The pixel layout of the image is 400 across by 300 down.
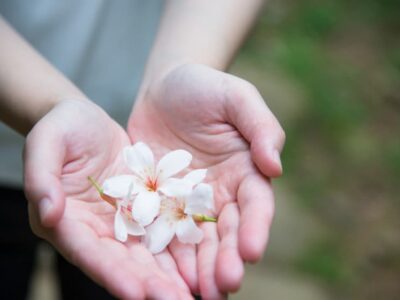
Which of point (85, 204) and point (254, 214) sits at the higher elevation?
point (254, 214)

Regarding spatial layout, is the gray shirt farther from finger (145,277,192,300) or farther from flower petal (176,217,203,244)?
finger (145,277,192,300)

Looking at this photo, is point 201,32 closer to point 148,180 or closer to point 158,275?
point 148,180

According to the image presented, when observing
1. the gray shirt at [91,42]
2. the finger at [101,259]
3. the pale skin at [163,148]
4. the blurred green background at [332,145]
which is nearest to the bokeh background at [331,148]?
the blurred green background at [332,145]

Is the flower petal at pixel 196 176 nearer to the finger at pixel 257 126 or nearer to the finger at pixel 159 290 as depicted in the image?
the finger at pixel 257 126

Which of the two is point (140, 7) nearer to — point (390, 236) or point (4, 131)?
point (4, 131)

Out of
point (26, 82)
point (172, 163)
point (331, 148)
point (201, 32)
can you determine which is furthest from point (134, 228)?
point (331, 148)

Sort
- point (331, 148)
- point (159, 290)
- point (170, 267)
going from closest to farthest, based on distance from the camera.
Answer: point (159, 290) < point (170, 267) < point (331, 148)

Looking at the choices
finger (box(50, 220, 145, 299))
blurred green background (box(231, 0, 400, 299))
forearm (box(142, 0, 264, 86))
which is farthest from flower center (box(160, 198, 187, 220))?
blurred green background (box(231, 0, 400, 299))

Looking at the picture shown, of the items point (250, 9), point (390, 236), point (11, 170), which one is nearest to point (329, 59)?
point (390, 236)
